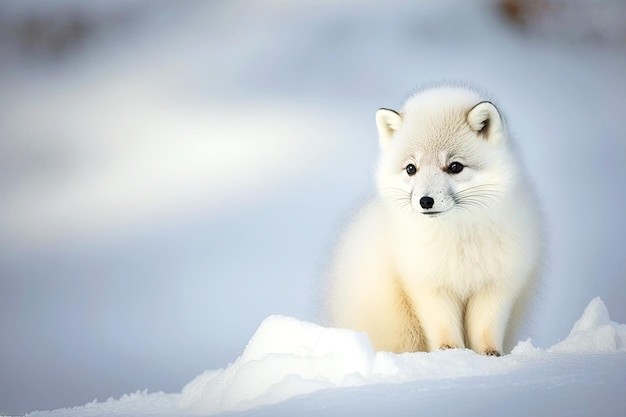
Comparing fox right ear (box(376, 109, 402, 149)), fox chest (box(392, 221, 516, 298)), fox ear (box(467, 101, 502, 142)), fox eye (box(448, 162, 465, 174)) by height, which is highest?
fox right ear (box(376, 109, 402, 149))

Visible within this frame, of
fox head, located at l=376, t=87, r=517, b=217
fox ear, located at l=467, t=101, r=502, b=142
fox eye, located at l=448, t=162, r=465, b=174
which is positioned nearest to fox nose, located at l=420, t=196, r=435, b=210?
fox head, located at l=376, t=87, r=517, b=217

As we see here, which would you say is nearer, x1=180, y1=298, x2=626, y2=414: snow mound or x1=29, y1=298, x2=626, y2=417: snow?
x1=29, y1=298, x2=626, y2=417: snow

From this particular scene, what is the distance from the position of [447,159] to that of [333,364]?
1.30 meters

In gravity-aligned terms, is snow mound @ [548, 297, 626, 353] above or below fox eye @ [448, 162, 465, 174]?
below

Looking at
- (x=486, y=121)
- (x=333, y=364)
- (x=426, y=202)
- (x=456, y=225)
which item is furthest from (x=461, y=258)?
(x=333, y=364)

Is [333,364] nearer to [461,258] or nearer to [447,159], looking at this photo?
[461,258]

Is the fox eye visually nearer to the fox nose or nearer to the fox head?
the fox head

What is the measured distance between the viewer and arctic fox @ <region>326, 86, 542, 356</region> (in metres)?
4.14

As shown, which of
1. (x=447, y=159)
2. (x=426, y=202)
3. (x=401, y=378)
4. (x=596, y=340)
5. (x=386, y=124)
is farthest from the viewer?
(x=386, y=124)

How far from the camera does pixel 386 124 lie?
15.0ft

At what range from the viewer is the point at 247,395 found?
10.4 ft

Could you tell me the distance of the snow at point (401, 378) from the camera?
2.72 metres

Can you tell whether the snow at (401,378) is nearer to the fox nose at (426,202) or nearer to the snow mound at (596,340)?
the snow mound at (596,340)

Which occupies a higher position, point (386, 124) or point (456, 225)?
point (386, 124)
